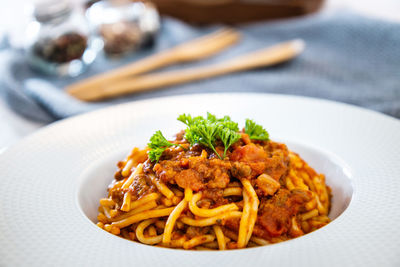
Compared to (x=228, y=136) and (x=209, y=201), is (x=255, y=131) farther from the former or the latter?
(x=209, y=201)

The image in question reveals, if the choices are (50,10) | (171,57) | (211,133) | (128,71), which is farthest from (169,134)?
(50,10)

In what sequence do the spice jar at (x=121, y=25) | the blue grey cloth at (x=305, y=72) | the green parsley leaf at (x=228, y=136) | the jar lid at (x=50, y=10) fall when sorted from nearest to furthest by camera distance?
the green parsley leaf at (x=228, y=136), the blue grey cloth at (x=305, y=72), the jar lid at (x=50, y=10), the spice jar at (x=121, y=25)

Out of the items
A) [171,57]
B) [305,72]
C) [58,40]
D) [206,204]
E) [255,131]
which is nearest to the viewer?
[206,204]

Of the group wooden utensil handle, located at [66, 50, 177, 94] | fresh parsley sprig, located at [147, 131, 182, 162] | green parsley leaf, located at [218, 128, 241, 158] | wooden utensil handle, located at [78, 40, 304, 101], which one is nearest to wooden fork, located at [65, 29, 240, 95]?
wooden utensil handle, located at [66, 50, 177, 94]

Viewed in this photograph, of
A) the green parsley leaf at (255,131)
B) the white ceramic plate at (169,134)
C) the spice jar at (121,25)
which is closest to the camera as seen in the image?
the white ceramic plate at (169,134)

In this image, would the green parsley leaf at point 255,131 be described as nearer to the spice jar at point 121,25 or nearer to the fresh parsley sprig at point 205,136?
the fresh parsley sprig at point 205,136

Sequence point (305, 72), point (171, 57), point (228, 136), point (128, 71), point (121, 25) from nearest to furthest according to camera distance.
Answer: point (228, 136), point (305, 72), point (128, 71), point (171, 57), point (121, 25)

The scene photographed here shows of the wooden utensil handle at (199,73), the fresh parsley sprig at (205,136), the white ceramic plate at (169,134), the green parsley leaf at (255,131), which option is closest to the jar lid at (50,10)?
the wooden utensil handle at (199,73)
